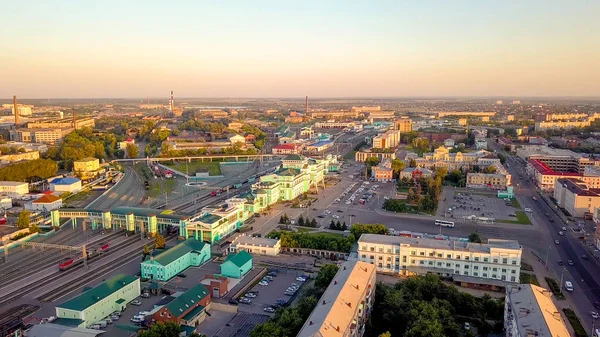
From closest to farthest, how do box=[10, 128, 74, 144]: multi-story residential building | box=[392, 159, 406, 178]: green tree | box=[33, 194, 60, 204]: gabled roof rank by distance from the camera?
box=[33, 194, 60, 204]: gabled roof
box=[392, 159, 406, 178]: green tree
box=[10, 128, 74, 144]: multi-story residential building

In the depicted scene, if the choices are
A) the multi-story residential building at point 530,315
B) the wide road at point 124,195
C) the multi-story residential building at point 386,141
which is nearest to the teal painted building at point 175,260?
the wide road at point 124,195

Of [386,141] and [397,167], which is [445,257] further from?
[386,141]

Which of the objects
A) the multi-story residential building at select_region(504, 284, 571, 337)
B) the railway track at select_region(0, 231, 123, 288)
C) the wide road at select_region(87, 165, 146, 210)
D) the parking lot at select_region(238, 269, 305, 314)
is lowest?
the parking lot at select_region(238, 269, 305, 314)

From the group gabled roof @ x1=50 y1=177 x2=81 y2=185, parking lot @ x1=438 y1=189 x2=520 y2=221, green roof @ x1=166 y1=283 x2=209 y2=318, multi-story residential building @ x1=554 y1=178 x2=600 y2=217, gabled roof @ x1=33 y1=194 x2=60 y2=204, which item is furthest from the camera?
gabled roof @ x1=50 y1=177 x2=81 y2=185

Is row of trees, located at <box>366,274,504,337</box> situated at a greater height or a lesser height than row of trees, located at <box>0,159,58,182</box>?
lesser

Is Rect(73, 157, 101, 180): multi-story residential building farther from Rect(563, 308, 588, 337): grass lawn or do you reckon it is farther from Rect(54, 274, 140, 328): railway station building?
Rect(563, 308, 588, 337): grass lawn

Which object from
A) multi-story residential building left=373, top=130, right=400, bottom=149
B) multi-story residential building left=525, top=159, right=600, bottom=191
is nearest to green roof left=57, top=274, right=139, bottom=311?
multi-story residential building left=525, top=159, right=600, bottom=191

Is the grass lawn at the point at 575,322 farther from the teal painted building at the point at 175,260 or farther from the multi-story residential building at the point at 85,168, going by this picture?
the multi-story residential building at the point at 85,168

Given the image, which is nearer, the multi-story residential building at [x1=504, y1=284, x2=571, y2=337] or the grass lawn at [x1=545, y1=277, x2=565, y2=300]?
the multi-story residential building at [x1=504, y1=284, x2=571, y2=337]
